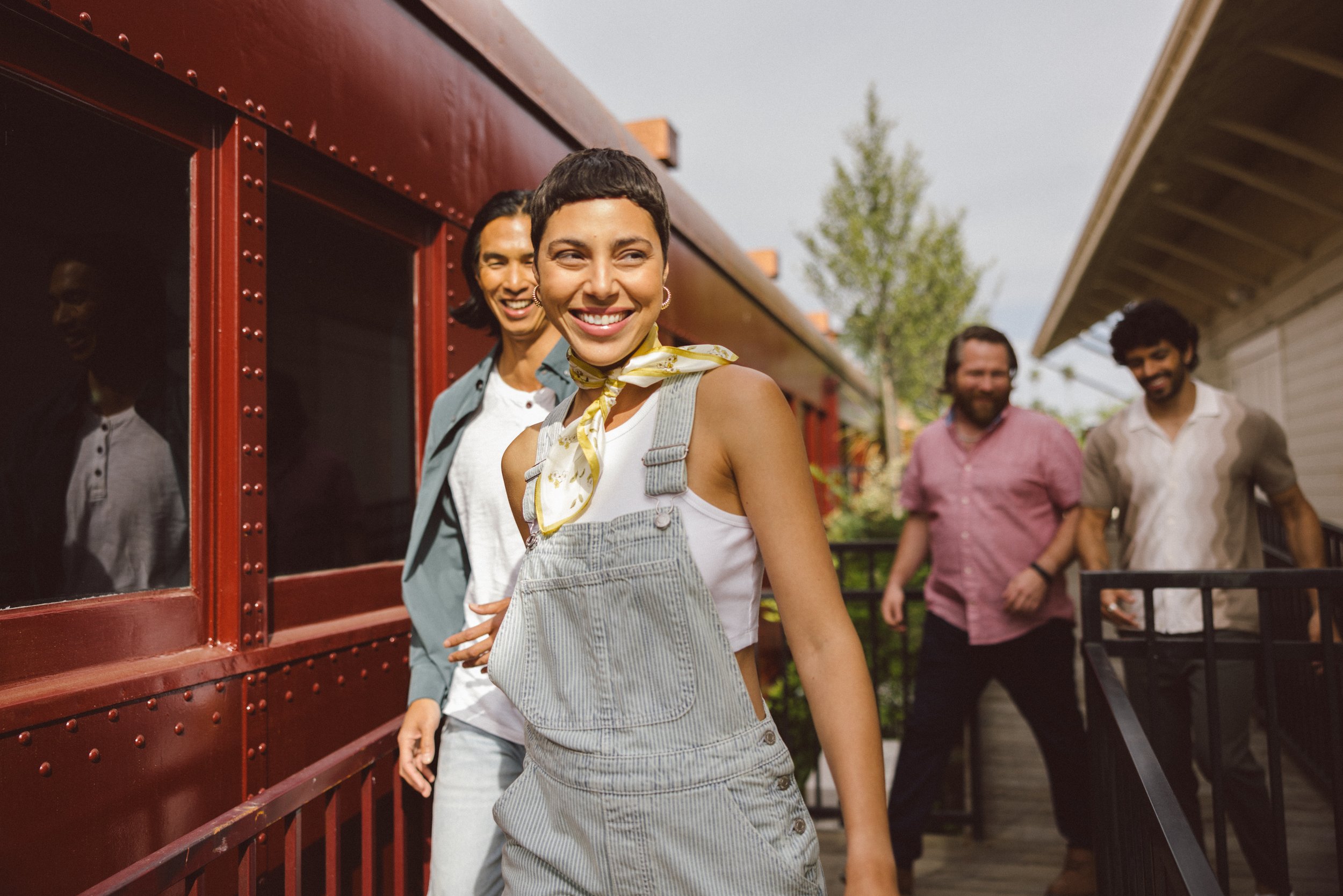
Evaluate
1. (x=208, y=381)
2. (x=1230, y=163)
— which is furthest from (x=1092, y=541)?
(x=1230, y=163)

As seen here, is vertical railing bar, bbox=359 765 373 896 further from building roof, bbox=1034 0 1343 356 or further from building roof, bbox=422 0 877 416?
building roof, bbox=1034 0 1343 356

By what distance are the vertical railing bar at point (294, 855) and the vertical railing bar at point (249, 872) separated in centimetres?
6

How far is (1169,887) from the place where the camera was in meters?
1.37

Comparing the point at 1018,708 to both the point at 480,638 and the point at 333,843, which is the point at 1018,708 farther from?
the point at 333,843

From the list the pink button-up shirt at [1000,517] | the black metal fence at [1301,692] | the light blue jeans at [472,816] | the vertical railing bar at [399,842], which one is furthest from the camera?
the black metal fence at [1301,692]

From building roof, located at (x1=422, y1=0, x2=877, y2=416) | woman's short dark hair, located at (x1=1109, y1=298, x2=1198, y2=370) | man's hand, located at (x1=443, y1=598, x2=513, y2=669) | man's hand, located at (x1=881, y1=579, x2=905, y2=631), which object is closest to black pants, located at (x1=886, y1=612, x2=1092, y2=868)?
man's hand, located at (x1=881, y1=579, x2=905, y2=631)

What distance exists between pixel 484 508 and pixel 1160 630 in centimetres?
226

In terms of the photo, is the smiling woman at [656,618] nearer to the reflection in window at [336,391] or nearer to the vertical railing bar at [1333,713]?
the reflection in window at [336,391]

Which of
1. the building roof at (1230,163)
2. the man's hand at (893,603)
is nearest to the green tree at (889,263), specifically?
the building roof at (1230,163)

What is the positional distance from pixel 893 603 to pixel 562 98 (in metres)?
2.26

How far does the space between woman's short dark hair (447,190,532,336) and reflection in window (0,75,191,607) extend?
23.3 inches

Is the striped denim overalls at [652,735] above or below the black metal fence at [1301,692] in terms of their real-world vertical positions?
above

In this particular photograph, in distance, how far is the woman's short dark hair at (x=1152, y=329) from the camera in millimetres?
3221

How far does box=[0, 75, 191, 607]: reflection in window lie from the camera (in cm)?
168
